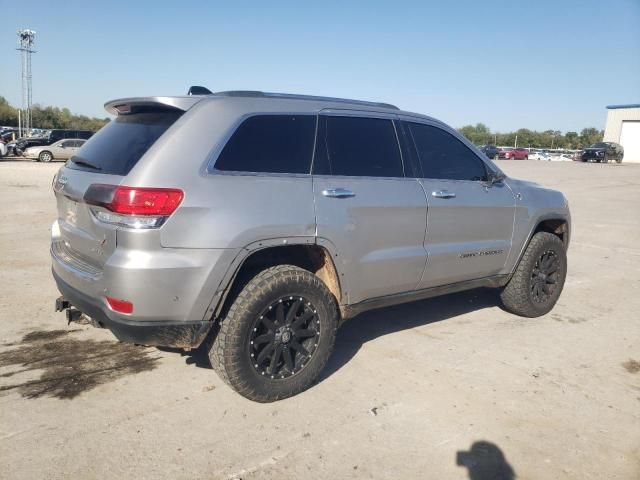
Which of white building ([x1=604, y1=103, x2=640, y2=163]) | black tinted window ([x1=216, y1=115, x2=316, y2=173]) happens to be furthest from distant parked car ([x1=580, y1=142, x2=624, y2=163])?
black tinted window ([x1=216, y1=115, x2=316, y2=173])

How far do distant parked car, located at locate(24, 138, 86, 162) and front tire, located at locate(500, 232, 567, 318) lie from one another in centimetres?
2753

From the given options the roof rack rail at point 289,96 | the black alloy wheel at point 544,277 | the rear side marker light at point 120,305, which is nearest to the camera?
the rear side marker light at point 120,305

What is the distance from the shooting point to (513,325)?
492cm

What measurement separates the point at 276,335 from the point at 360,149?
146 centimetres

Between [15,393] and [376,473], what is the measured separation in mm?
2309

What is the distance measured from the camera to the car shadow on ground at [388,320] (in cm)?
392

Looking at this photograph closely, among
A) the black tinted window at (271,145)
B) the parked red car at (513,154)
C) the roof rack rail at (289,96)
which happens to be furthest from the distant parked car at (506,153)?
the black tinted window at (271,145)

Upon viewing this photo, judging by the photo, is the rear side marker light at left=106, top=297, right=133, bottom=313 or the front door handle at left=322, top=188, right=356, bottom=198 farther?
the front door handle at left=322, top=188, right=356, bottom=198

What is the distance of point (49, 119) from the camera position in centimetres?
6669

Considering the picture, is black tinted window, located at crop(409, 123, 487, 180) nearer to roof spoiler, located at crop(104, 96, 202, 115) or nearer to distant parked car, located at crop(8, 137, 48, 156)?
roof spoiler, located at crop(104, 96, 202, 115)

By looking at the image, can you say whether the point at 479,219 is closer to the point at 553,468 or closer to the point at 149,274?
the point at 553,468

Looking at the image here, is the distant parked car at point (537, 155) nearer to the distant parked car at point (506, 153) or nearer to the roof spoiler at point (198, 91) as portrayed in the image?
the distant parked car at point (506, 153)

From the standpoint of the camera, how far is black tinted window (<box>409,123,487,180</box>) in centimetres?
413

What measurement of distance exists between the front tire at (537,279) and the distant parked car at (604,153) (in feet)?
141
